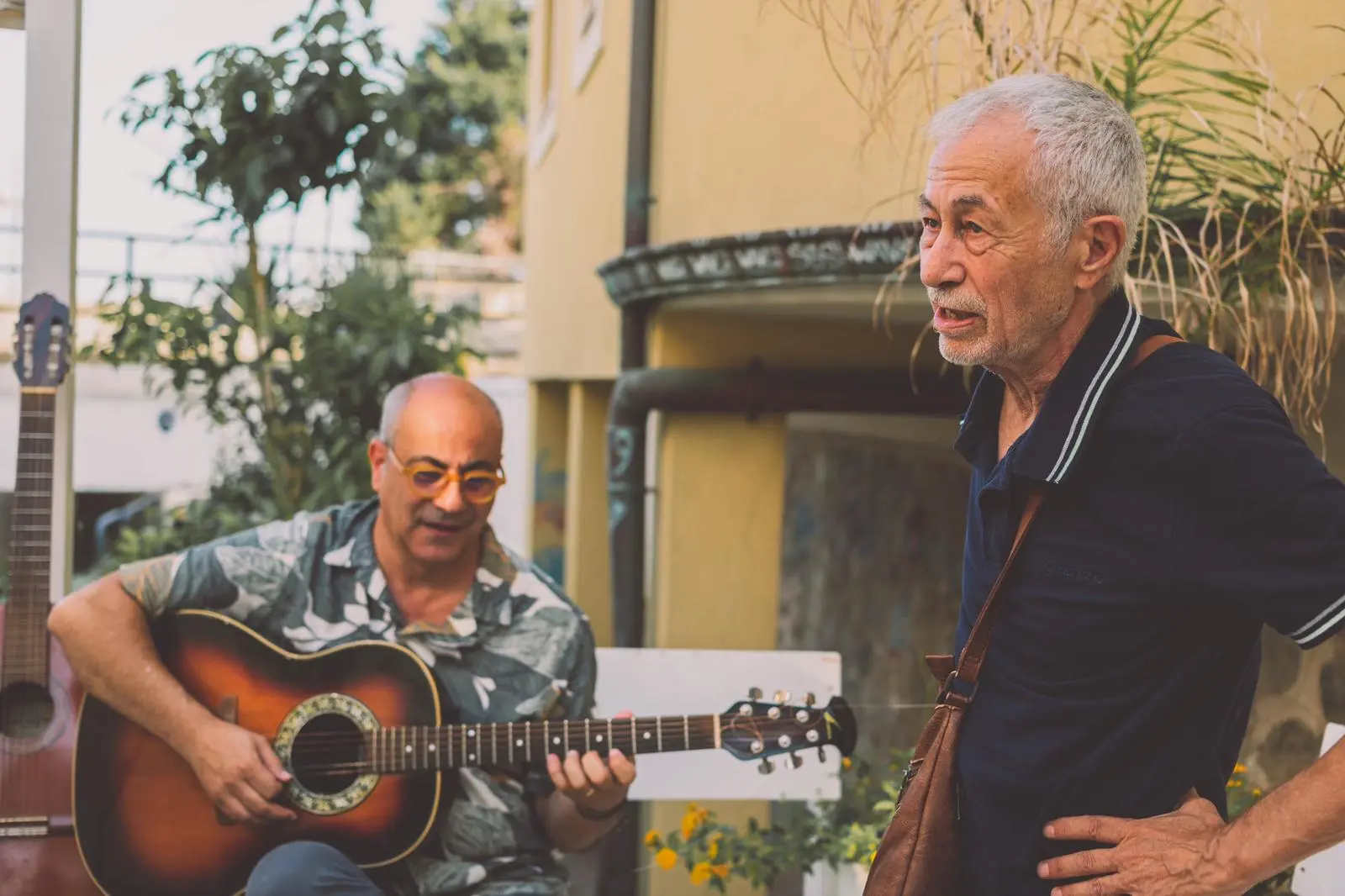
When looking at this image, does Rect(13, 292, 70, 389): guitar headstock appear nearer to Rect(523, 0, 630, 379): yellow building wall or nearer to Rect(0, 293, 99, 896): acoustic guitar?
Rect(0, 293, 99, 896): acoustic guitar

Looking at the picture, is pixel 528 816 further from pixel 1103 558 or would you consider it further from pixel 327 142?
pixel 327 142

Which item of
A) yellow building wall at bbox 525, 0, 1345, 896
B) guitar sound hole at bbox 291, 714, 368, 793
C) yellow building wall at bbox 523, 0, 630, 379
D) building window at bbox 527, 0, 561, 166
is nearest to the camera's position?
guitar sound hole at bbox 291, 714, 368, 793

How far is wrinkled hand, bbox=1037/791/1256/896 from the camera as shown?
1.57 meters

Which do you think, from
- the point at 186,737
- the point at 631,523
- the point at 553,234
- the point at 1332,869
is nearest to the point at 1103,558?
the point at 1332,869

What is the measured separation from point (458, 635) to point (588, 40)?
14.4 feet

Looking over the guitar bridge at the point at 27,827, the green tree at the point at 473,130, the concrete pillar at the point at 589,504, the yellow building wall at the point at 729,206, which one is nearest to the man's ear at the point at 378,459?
the guitar bridge at the point at 27,827

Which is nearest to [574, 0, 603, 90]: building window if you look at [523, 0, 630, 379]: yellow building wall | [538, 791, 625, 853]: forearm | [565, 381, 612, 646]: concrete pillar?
[523, 0, 630, 379]: yellow building wall

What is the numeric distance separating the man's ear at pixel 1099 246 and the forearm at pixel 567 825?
66.7 inches

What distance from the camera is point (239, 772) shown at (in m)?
2.96

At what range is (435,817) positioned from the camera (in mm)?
3008

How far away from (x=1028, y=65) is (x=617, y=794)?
164cm

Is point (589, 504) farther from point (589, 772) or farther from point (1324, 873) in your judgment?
point (1324, 873)

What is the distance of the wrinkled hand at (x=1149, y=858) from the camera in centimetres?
157

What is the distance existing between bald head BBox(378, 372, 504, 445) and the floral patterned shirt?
262 mm
